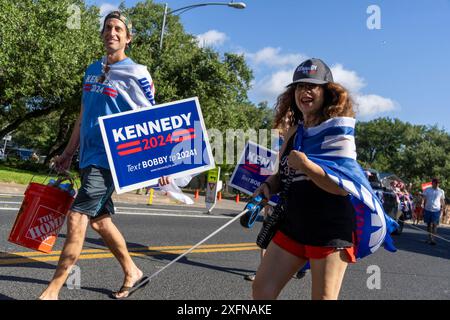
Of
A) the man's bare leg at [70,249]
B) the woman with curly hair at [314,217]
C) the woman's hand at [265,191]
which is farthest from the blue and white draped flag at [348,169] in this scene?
the man's bare leg at [70,249]

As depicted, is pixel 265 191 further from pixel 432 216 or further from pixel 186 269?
pixel 432 216

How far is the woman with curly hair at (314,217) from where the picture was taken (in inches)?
95.2

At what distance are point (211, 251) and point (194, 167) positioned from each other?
3.53 meters

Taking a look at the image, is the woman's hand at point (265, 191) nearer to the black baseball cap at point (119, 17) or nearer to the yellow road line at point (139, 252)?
the black baseball cap at point (119, 17)

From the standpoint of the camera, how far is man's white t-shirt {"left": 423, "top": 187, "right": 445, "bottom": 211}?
1288 centimetres

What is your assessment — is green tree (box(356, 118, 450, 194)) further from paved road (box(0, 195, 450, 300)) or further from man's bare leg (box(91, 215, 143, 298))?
man's bare leg (box(91, 215, 143, 298))

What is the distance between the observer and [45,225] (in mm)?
3578

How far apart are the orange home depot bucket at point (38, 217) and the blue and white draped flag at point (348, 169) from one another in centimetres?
210

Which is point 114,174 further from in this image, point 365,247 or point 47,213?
point 365,247

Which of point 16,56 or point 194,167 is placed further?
point 16,56

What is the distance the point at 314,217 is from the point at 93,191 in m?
1.74

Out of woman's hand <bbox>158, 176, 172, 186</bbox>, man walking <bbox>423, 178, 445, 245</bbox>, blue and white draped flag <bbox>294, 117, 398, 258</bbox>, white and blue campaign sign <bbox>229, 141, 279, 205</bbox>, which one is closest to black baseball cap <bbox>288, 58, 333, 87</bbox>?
blue and white draped flag <bbox>294, 117, 398, 258</bbox>

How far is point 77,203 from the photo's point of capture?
10.9ft

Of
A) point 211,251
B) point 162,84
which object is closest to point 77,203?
point 211,251
